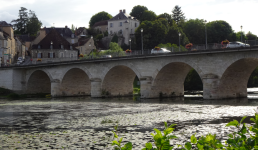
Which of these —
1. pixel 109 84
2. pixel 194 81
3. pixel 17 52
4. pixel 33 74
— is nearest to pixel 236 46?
pixel 109 84

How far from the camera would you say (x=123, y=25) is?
359ft

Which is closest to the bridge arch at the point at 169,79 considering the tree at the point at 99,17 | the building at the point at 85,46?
the building at the point at 85,46

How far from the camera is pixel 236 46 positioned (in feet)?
119

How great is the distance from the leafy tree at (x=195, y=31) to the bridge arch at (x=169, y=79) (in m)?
53.4

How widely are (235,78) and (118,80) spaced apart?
19110 millimetres

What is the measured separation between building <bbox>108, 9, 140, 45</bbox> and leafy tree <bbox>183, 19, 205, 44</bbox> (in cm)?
1701

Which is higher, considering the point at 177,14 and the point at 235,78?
the point at 177,14

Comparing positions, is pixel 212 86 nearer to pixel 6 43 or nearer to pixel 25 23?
pixel 6 43

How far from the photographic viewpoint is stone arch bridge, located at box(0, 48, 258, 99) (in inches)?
1449

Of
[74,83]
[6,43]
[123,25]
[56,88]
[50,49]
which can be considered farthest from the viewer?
[123,25]

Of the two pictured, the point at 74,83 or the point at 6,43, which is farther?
the point at 6,43

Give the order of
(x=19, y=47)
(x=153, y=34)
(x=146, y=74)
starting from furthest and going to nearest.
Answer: (x=19, y=47)
(x=153, y=34)
(x=146, y=74)

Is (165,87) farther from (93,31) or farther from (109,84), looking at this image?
(93,31)

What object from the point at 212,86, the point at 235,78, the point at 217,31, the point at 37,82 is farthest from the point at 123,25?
the point at 212,86
